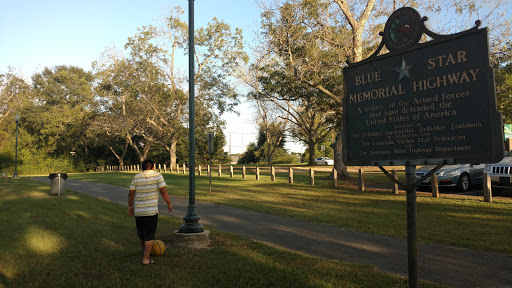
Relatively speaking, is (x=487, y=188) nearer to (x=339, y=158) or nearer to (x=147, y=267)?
(x=147, y=267)

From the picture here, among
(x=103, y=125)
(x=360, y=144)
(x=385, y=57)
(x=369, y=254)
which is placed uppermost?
(x=103, y=125)

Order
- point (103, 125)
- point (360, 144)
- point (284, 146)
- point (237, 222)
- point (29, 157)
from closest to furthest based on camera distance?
point (360, 144), point (237, 222), point (103, 125), point (29, 157), point (284, 146)

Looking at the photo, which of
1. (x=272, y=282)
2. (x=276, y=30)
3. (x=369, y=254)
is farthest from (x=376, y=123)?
(x=276, y=30)

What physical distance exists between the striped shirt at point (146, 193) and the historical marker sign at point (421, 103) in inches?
123

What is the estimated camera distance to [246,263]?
18.7 feet

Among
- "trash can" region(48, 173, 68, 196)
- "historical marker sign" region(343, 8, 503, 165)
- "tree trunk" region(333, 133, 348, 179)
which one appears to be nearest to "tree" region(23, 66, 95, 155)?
"trash can" region(48, 173, 68, 196)

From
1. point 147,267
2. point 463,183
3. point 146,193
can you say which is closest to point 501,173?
point 463,183

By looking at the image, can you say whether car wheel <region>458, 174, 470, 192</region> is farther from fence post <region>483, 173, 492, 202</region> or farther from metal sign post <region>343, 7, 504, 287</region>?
metal sign post <region>343, 7, 504, 287</region>

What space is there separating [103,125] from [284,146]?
37728mm

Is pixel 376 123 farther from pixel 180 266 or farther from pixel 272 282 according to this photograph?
pixel 180 266

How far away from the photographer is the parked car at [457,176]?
574 inches

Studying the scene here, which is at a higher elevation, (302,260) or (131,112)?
(131,112)

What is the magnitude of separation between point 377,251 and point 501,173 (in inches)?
336

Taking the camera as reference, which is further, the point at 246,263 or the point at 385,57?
the point at 246,263
